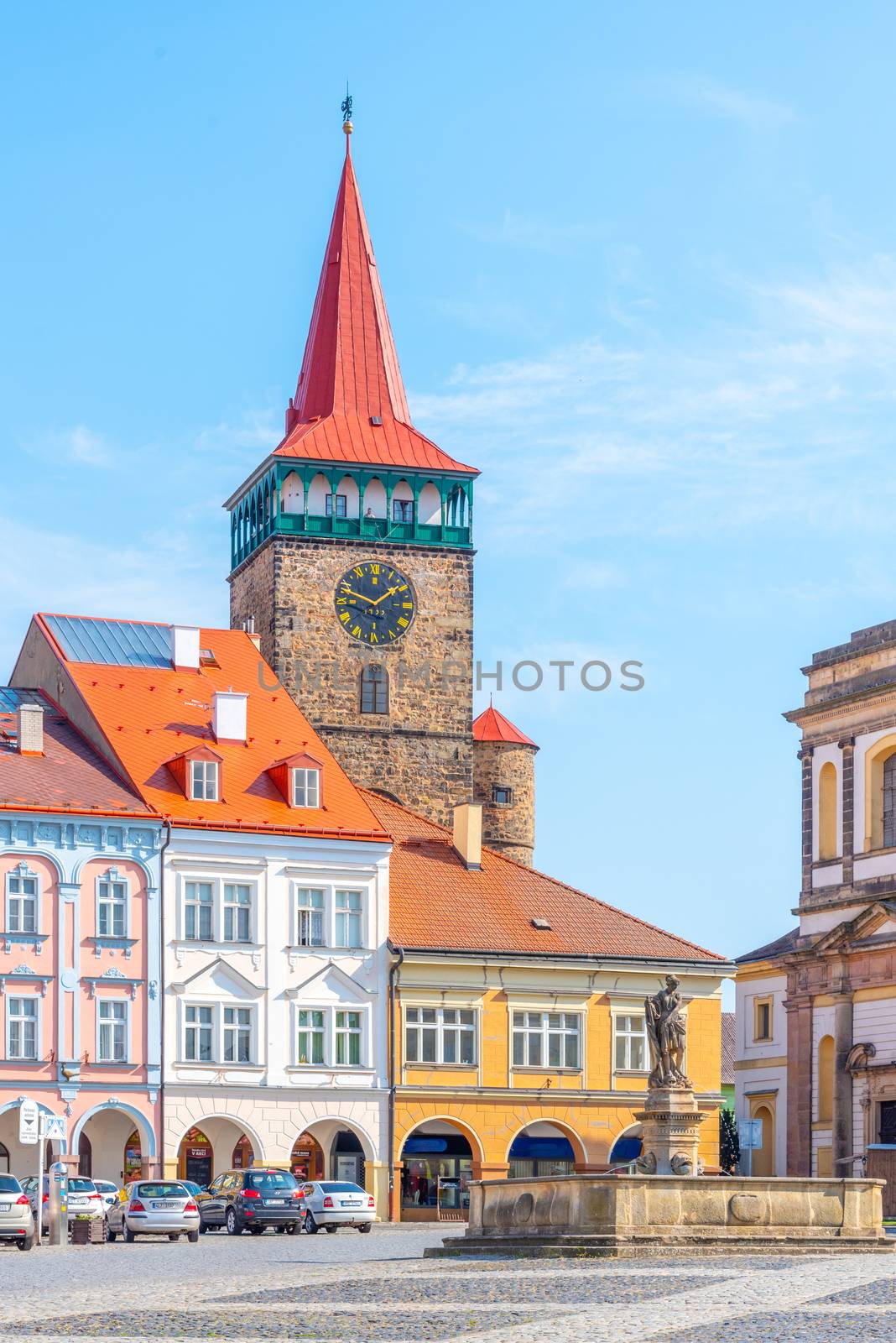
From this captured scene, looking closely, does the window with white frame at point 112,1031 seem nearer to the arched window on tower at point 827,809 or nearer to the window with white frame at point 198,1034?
the window with white frame at point 198,1034

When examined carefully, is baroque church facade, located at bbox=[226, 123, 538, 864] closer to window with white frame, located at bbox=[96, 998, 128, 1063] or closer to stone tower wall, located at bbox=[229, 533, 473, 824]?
stone tower wall, located at bbox=[229, 533, 473, 824]

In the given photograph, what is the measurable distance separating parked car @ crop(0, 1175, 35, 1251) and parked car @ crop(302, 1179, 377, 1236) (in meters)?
9.69

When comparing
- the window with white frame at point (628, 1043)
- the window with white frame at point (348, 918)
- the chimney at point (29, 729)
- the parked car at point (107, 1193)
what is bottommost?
the parked car at point (107, 1193)

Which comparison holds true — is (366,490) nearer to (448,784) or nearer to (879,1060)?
(448,784)

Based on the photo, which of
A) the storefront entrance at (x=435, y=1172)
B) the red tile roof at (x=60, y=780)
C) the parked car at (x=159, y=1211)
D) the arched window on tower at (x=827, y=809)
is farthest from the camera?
the arched window on tower at (x=827, y=809)

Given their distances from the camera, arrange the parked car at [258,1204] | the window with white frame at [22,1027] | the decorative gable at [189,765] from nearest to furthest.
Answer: the parked car at [258,1204], the window with white frame at [22,1027], the decorative gable at [189,765]

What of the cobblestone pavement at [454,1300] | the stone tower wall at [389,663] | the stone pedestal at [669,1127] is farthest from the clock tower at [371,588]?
the cobblestone pavement at [454,1300]

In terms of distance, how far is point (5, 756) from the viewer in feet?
202

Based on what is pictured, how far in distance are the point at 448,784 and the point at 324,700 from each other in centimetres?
440

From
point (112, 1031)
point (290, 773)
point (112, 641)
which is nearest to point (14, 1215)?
point (112, 1031)

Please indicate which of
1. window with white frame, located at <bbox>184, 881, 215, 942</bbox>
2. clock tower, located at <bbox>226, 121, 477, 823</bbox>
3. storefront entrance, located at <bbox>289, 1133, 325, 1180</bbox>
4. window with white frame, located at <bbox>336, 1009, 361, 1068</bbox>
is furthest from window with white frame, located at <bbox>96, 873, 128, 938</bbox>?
clock tower, located at <bbox>226, 121, 477, 823</bbox>

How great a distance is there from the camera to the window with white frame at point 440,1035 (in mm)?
63188

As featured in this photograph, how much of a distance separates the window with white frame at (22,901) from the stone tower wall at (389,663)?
1818 centimetres

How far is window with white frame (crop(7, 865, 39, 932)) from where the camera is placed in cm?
5928
